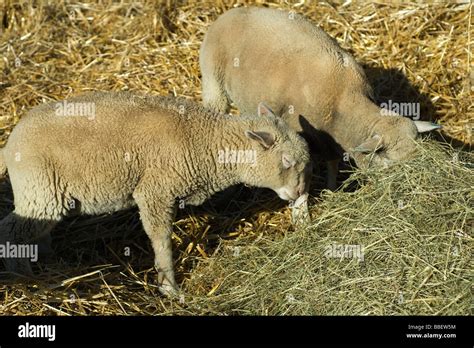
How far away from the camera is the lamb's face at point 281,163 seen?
6.94 metres

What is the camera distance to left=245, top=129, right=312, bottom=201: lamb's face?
6941mm

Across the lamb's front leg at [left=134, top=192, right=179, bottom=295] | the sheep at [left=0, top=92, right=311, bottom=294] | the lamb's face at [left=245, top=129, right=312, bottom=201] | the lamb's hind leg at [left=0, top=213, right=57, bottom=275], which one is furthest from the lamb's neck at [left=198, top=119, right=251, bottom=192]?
the lamb's hind leg at [left=0, top=213, right=57, bottom=275]

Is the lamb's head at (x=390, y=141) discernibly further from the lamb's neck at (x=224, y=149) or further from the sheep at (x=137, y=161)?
the lamb's neck at (x=224, y=149)

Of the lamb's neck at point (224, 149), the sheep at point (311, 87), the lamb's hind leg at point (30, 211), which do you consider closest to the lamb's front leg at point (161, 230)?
the lamb's neck at point (224, 149)

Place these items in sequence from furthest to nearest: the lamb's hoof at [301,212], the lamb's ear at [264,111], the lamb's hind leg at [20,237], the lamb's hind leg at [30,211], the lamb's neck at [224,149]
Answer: the lamb's hoof at [301,212], the lamb's ear at [264,111], the lamb's neck at [224,149], the lamb's hind leg at [20,237], the lamb's hind leg at [30,211]

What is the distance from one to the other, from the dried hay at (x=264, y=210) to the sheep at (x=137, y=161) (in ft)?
1.63

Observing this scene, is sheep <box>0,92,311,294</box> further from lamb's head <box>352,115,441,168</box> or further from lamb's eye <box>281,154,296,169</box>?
lamb's head <box>352,115,441,168</box>

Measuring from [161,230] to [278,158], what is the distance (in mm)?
1180

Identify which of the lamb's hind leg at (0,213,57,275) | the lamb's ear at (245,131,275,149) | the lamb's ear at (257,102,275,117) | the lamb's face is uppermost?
the lamb's ear at (257,102,275,117)

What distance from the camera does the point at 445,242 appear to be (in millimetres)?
6258

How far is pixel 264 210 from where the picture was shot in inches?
319

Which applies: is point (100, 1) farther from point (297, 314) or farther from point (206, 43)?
point (297, 314)

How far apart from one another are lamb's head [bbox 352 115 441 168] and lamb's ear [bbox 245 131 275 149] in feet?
2.93

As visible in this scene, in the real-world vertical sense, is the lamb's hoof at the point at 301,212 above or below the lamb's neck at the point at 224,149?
below
